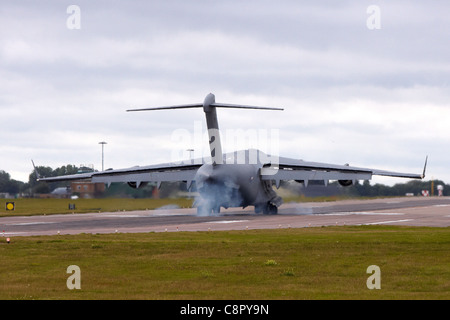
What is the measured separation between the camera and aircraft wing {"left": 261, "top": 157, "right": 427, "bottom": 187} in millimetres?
57281

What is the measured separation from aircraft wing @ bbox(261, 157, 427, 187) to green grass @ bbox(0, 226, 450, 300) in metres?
22.9

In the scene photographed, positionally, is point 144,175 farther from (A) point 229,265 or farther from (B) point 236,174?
(A) point 229,265

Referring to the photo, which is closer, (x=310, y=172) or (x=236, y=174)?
(x=236, y=174)

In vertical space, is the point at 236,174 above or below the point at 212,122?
below

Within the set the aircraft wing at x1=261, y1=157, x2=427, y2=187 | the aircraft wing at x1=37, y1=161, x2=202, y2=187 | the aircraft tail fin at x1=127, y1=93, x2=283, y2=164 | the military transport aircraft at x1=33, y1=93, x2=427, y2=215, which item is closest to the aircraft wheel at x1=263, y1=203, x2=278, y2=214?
the military transport aircraft at x1=33, y1=93, x2=427, y2=215

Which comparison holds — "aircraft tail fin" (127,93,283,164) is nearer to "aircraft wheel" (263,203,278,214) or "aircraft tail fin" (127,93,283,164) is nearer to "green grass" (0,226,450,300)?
"aircraft wheel" (263,203,278,214)

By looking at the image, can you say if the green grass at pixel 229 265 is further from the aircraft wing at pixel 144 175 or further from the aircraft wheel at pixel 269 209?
the aircraft wheel at pixel 269 209

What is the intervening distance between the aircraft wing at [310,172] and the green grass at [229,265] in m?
22.9

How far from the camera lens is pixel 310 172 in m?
57.5

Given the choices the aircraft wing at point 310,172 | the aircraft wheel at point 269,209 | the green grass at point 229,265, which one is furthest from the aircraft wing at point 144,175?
the green grass at point 229,265

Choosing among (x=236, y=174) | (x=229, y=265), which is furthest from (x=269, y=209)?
(x=229, y=265)

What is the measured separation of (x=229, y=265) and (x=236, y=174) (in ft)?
103
